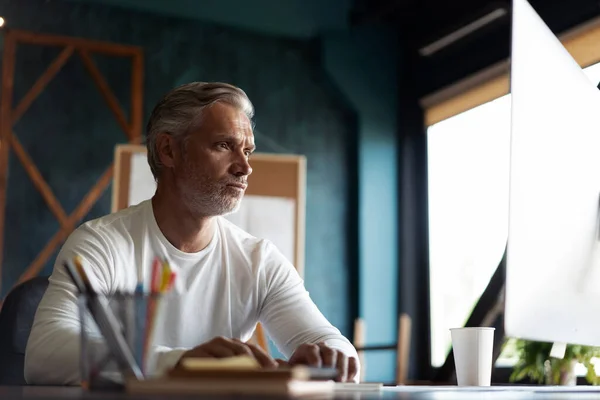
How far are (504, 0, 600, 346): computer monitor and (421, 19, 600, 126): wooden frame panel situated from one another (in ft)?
7.40

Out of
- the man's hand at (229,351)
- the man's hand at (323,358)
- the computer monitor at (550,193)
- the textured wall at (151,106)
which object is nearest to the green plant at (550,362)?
the textured wall at (151,106)

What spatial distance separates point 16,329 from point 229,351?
604mm

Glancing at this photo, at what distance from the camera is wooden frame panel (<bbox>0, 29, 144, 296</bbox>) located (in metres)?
3.79

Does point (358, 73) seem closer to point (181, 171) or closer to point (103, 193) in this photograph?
point (103, 193)

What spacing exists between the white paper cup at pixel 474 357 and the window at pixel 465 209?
238 centimetres

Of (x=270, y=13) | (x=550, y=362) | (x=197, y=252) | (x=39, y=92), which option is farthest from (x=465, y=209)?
(x=197, y=252)

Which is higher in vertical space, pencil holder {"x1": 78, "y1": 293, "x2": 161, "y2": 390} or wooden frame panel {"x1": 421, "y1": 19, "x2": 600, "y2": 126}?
wooden frame panel {"x1": 421, "y1": 19, "x2": 600, "y2": 126}

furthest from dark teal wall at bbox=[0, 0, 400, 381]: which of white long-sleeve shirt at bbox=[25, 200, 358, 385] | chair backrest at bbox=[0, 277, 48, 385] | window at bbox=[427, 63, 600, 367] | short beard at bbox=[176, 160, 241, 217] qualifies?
chair backrest at bbox=[0, 277, 48, 385]

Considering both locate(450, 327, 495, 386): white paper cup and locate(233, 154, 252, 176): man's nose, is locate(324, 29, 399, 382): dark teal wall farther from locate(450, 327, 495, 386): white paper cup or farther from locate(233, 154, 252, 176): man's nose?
locate(450, 327, 495, 386): white paper cup

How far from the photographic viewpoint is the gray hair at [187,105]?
1715 millimetres

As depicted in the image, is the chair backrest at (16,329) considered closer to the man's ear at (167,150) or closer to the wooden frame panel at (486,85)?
the man's ear at (167,150)

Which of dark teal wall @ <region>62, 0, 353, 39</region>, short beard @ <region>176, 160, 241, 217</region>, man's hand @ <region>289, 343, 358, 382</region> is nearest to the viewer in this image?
man's hand @ <region>289, 343, 358, 382</region>

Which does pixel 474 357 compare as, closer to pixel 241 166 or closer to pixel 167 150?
pixel 241 166

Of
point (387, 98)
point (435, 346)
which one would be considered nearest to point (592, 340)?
point (435, 346)
